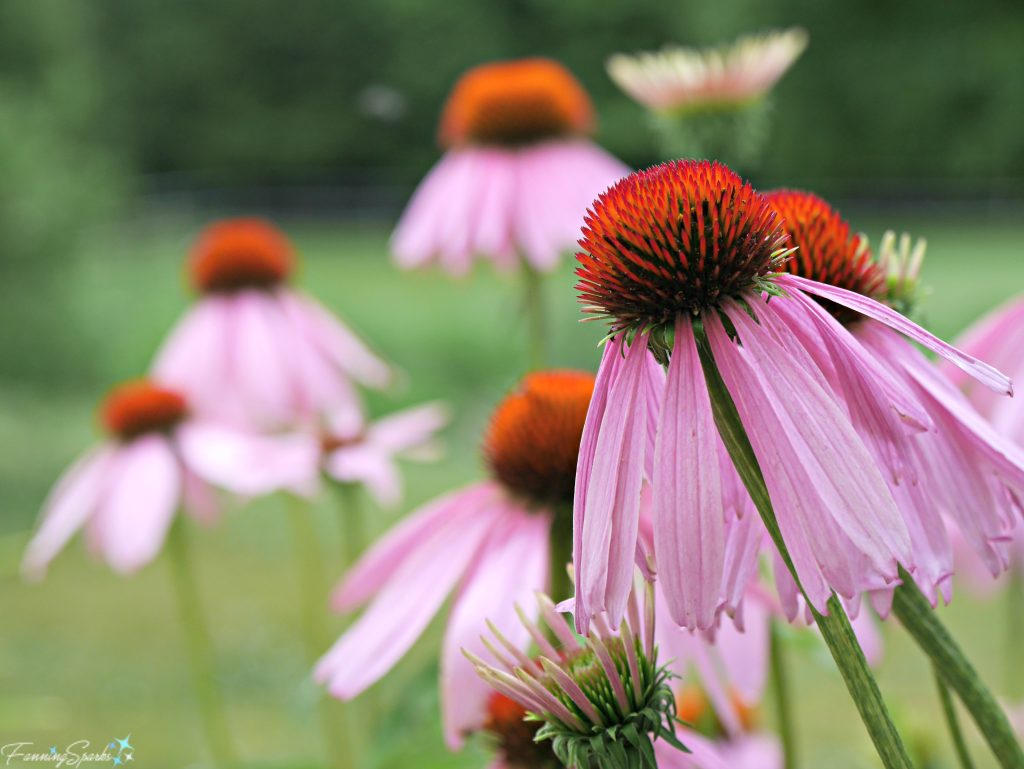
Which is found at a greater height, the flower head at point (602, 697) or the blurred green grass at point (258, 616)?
the blurred green grass at point (258, 616)

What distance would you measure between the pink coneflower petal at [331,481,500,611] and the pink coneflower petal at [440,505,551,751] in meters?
0.04

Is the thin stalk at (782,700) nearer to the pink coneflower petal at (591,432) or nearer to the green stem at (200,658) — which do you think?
the pink coneflower petal at (591,432)

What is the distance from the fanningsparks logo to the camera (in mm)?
294

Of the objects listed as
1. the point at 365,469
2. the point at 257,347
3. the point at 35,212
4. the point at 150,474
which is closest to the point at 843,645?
the point at 365,469

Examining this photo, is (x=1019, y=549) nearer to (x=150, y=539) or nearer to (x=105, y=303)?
(x=150, y=539)

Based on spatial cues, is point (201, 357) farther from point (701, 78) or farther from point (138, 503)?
point (701, 78)

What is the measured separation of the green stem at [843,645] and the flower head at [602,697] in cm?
5

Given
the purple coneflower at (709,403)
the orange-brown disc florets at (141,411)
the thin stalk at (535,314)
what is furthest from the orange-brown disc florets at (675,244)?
the orange-brown disc florets at (141,411)

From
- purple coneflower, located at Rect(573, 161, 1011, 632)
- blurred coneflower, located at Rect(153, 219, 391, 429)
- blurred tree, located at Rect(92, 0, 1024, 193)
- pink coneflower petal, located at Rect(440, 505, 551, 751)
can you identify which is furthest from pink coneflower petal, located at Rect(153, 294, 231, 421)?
blurred tree, located at Rect(92, 0, 1024, 193)

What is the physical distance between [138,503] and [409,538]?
301 millimetres

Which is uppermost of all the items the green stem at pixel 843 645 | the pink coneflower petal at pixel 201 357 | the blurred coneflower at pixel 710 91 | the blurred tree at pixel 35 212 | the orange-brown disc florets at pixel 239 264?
the blurred tree at pixel 35 212

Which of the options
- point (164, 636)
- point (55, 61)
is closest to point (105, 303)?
point (55, 61)

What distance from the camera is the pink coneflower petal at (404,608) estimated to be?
28 cm

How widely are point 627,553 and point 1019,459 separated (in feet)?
0.32
